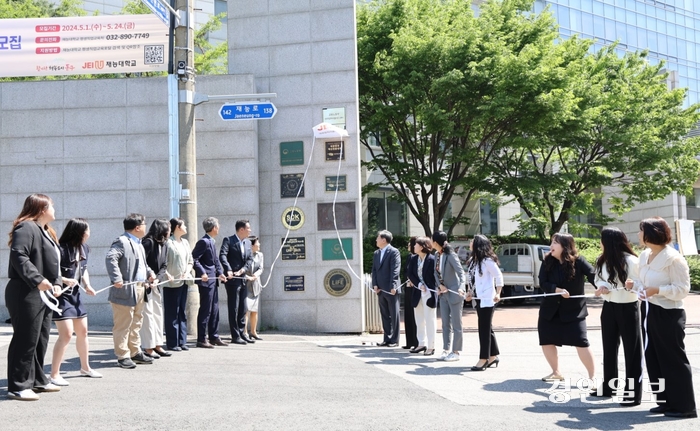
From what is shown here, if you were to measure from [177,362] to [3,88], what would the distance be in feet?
26.6

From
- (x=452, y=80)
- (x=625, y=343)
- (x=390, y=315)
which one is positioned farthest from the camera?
(x=452, y=80)

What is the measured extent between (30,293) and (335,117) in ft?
26.8

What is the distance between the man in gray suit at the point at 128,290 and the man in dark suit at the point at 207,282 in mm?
1848

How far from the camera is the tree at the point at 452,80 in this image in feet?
60.5

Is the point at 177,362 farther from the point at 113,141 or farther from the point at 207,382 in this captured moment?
the point at 113,141

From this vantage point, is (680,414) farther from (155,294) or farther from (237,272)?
(237,272)

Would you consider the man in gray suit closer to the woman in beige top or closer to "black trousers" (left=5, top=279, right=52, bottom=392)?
the woman in beige top

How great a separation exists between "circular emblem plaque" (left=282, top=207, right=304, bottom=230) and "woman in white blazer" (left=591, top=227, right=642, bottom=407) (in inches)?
292

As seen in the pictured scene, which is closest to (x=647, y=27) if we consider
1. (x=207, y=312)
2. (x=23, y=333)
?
(x=207, y=312)

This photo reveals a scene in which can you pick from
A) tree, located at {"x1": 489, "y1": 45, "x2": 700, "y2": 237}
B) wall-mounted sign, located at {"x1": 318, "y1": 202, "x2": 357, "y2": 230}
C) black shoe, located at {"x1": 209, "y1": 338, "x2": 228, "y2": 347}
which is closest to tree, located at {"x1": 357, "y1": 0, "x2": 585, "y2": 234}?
tree, located at {"x1": 489, "y1": 45, "x2": 700, "y2": 237}

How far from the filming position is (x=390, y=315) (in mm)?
11688

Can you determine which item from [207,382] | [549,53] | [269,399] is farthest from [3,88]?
[549,53]

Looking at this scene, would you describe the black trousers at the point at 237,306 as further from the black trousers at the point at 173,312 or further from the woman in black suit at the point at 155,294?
the woman in black suit at the point at 155,294

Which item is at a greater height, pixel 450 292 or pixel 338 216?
pixel 338 216
